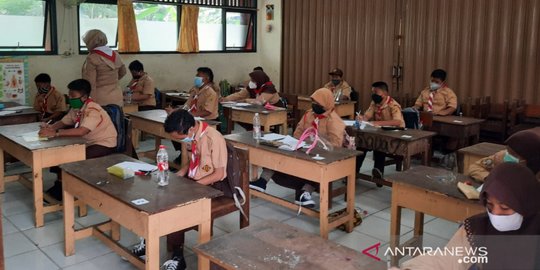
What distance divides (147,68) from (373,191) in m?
5.23

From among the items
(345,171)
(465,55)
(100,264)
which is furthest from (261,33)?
(100,264)

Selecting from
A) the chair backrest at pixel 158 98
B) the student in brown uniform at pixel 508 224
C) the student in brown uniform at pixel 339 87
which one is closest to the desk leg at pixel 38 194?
the student in brown uniform at pixel 508 224

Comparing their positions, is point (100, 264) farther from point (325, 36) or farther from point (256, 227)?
point (325, 36)

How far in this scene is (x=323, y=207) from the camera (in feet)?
13.0

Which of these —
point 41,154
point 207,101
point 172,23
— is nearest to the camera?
point 41,154

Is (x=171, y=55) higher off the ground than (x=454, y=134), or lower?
higher

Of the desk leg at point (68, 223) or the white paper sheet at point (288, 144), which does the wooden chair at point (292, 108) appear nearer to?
the white paper sheet at point (288, 144)

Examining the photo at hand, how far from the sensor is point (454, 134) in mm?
6199

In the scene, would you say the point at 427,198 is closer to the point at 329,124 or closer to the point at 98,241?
the point at 329,124

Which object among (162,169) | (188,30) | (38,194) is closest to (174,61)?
(188,30)

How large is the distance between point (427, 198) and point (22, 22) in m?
6.83

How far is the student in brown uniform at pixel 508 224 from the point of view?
186cm

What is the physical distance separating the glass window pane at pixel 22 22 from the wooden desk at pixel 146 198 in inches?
194

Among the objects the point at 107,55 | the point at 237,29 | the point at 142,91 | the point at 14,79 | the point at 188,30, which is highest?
the point at 237,29
